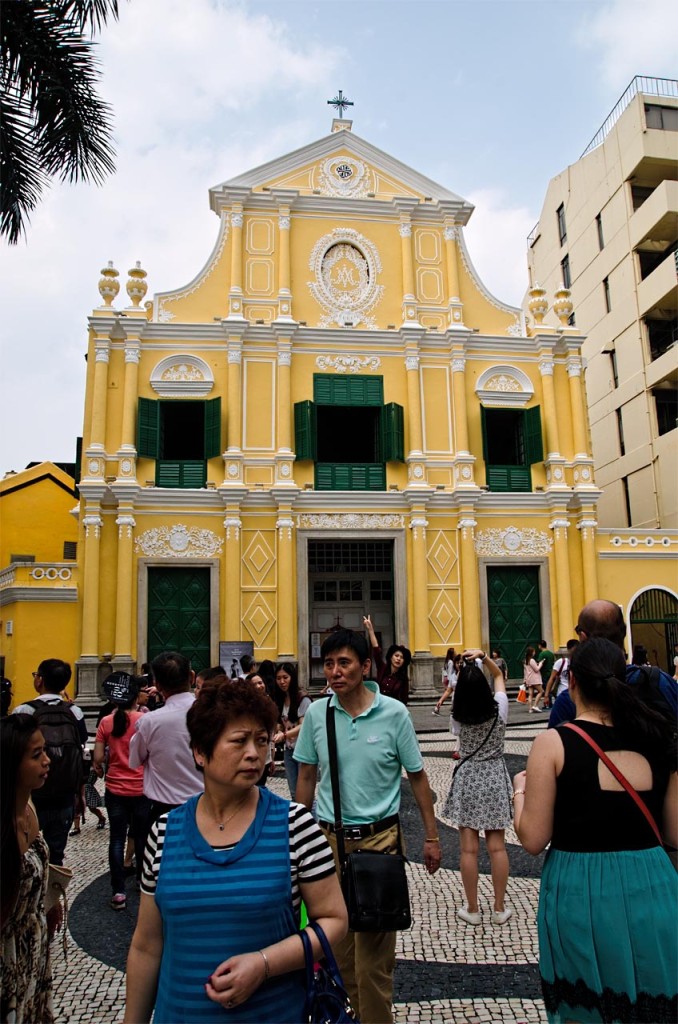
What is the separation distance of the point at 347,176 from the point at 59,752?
1811cm

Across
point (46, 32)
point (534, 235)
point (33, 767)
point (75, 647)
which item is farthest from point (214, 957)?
point (534, 235)

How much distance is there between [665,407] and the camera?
2311cm

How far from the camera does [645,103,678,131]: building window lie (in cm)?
2328

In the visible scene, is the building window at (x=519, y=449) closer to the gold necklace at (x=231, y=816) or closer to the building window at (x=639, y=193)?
the building window at (x=639, y=193)

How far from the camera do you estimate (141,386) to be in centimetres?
1762

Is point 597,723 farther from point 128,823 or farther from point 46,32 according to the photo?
point 46,32

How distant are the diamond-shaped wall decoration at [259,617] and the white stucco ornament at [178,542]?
57.0 inches

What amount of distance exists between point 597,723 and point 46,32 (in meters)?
9.38

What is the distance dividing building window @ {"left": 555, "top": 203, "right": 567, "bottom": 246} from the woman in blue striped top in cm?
2947

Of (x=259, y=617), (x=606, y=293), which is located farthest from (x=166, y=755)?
(x=606, y=293)

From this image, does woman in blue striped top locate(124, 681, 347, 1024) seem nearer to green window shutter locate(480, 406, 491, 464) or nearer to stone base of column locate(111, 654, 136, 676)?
stone base of column locate(111, 654, 136, 676)

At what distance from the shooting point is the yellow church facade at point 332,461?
17.0 metres

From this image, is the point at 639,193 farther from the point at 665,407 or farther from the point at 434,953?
the point at 434,953

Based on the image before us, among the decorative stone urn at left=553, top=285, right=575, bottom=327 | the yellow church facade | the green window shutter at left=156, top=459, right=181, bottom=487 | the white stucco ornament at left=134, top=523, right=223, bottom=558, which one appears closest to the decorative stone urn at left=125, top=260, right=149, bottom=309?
the yellow church facade
